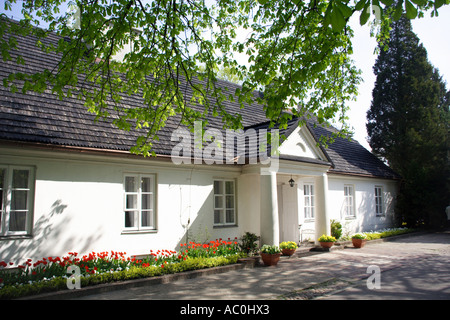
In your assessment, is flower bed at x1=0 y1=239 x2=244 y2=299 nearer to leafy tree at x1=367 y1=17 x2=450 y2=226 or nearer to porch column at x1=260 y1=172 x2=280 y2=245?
porch column at x1=260 y1=172 x2=280 y2=245

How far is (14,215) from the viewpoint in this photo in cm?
802

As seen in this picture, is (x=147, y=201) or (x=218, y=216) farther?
(x=218, y=216)

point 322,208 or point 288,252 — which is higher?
point 322,208

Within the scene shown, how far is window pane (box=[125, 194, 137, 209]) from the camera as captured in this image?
10002 millimetres

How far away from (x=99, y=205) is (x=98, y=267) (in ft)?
5.90

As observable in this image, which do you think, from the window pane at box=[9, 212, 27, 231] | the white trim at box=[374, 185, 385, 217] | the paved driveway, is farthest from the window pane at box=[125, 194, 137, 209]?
the white trim at box=[374, 185, 385, 217]

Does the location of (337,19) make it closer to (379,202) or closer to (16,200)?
(16,200)

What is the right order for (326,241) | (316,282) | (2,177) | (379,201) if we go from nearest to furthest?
(2,177) < (316,282) < (326,241) < (379,201)

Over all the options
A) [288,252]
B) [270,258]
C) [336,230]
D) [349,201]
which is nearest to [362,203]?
[349,201]

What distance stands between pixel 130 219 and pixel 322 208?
770 centimetres

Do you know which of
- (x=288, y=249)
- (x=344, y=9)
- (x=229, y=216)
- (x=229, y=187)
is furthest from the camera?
(x=229, y=187)

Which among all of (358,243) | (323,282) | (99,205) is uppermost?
(99,205)

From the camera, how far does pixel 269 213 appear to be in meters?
11.3

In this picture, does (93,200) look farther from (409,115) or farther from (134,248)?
(409,115)
